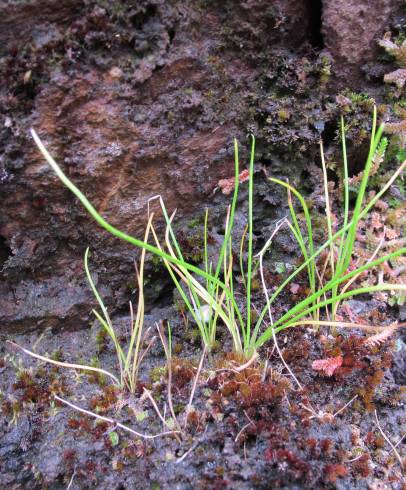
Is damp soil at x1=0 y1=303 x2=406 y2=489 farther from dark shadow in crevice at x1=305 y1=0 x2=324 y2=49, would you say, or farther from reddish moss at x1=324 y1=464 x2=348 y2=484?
dark shadow in crevice at x1=305 y1=0 x2=324 y2=49

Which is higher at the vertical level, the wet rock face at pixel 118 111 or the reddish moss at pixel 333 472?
the wet rock face at pixel 118 111

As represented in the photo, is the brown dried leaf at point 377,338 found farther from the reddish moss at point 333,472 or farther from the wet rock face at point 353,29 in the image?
the wet rock face at point 353,29

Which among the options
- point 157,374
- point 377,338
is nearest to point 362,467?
point 377,338

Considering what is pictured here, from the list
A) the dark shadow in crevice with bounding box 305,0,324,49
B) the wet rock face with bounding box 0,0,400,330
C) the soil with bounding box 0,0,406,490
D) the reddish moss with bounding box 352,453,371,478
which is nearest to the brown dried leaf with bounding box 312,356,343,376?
the soil with bounding box 0,0,406,490

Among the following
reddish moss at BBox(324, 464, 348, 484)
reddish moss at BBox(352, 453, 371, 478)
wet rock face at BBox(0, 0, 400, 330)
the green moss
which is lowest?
reddish moss at BBox(352, 453, 371, 478)

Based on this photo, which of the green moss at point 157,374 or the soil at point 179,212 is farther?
the green moss at point 157,374

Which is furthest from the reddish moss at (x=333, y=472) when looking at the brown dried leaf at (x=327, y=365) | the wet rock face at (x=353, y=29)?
the wet rock face at (x=353, y=29)
